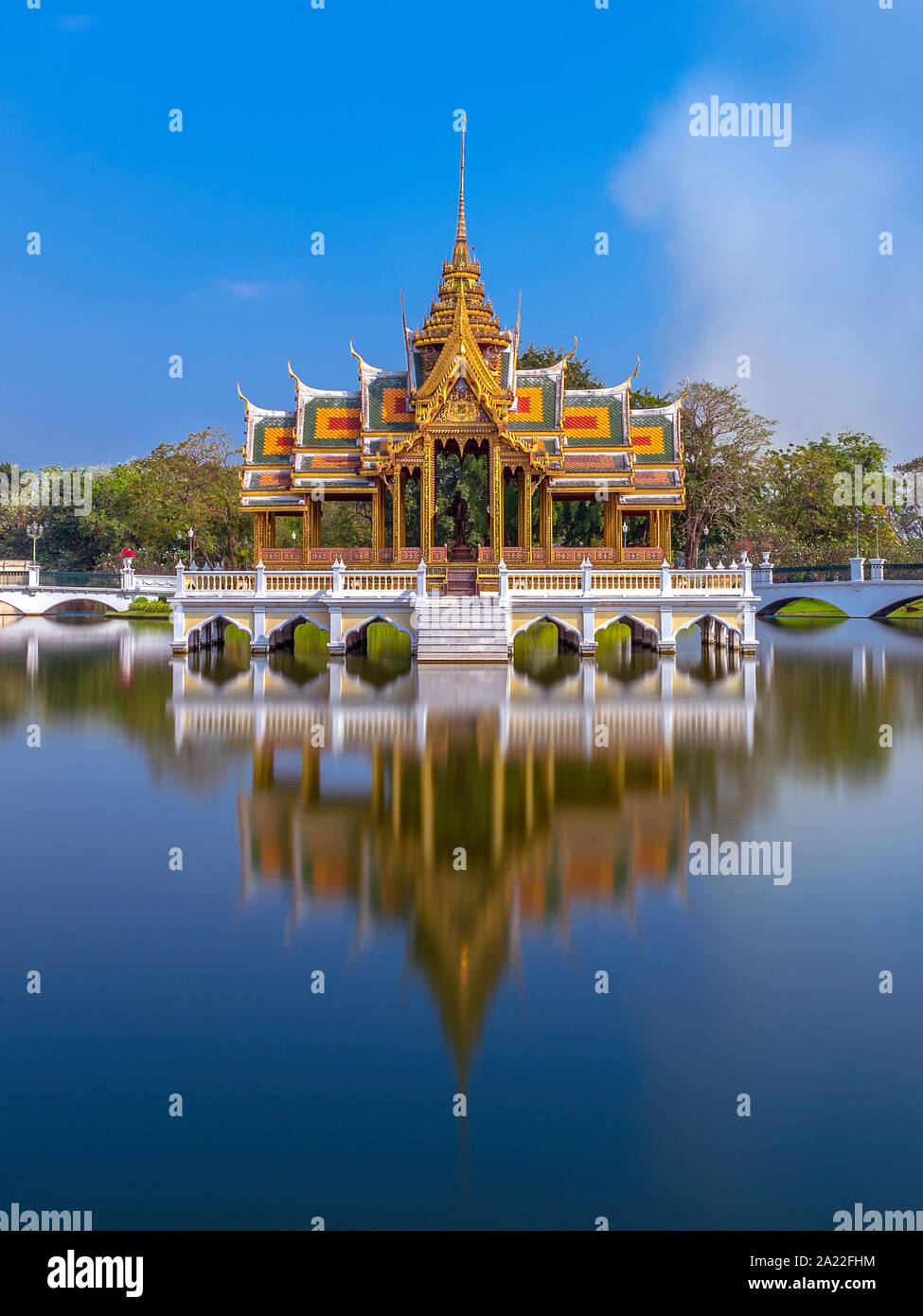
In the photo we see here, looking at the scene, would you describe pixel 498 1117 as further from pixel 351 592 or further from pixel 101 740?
pixel 351 592

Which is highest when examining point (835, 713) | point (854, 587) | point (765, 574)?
point (765, 574)

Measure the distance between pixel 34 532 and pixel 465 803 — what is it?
2494 inches

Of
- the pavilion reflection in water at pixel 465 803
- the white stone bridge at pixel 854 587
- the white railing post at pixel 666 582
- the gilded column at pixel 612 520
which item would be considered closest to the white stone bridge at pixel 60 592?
the white stone bridge at pixel 854 587

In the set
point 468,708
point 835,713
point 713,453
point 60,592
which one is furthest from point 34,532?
point 835,713

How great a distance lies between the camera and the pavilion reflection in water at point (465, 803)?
6.92 metres

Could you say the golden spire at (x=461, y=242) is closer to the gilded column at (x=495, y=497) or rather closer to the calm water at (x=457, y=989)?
the gilded column at (x=495, y=497)

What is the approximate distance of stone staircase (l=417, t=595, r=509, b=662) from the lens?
2347 cm

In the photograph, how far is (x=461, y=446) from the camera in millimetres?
27688

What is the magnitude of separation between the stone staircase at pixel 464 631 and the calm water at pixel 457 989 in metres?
10.9

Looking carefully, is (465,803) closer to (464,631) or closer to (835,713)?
(835,713)

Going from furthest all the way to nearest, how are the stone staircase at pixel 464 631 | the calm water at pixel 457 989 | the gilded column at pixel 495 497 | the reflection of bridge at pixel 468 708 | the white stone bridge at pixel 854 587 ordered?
the white stone bridge at pixel 854 587 < the gilded column at pixel 495 497 < the stone staircase at pixel 464 631 < the reflection of bridge at pixel 468 708 < the calm water at pixel 457 989

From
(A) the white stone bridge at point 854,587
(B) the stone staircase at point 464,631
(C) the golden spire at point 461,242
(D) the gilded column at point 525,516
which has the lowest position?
(B) the stone staircase at point 464,631

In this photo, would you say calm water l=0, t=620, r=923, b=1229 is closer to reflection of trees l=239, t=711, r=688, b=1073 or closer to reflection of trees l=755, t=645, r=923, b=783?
reflection of trees l=239, t=711, r=688, b=1073

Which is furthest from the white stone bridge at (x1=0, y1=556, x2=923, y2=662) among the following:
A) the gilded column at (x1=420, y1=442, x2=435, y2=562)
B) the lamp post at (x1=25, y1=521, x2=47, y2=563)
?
the lamp post at (x1=25, y1=521, x2=47, y2=563)
